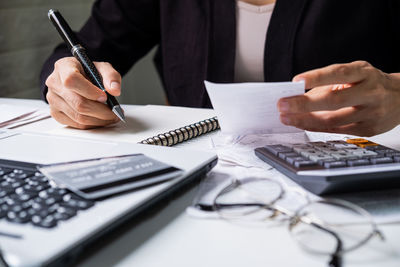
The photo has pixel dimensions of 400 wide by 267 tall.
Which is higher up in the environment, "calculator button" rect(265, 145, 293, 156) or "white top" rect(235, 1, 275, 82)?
"white top" rect(235, 1, 275, 82)

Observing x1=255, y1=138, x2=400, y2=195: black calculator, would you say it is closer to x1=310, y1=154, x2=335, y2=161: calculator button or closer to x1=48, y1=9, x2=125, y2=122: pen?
x1=310, y1=154, x2=335, y2=161: calculator button

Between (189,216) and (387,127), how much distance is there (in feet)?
1.13

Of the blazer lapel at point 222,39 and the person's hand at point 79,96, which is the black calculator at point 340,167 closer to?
the person's hand at point 79,96

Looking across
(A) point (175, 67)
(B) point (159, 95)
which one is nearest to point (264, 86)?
(A) point (175, 67)

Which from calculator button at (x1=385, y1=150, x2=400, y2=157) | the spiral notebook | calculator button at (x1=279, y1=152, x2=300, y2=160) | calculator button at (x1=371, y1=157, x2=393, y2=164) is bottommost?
the spiral notebook

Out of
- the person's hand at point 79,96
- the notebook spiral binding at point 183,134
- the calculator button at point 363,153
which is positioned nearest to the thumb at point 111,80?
the person's hand at point 79,96

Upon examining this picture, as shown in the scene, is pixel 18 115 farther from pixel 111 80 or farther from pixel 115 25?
pixel 115 25

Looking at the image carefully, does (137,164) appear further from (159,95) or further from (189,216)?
(159,95)

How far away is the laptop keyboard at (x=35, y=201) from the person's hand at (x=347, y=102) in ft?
0.86

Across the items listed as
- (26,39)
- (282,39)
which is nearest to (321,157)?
(282,39)

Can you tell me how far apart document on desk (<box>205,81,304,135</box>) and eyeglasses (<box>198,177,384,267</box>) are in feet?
0.34

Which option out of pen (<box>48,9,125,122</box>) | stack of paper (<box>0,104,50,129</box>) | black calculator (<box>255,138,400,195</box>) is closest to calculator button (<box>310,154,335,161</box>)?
black calculator (<box>255,138,400,195</box>)

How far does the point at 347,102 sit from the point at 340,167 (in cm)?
14

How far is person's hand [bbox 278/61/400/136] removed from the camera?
0.49 meters
